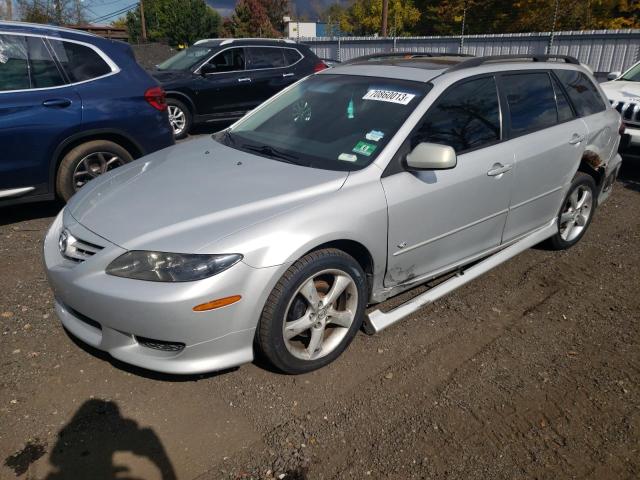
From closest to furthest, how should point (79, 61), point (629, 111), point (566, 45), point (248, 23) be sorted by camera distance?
point (79, 61) → point (629, 111) → point (566, 45) → point (248, 23)

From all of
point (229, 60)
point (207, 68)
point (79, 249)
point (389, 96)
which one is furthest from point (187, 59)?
point (79, 249)

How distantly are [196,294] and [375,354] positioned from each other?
4.20ft

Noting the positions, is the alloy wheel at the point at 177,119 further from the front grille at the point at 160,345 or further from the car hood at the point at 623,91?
the front grille at the point at 160,345

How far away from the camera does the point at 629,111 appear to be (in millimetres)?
7141

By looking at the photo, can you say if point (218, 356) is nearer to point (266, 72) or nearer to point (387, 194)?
point (387, 194)

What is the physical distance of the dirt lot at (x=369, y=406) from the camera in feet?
7.80

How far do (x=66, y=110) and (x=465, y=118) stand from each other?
3.63m

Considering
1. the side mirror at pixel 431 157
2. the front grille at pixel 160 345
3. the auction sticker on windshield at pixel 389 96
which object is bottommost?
the front grille at pixel 160 345

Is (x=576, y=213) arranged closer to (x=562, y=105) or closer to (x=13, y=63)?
(x=562, y=105)

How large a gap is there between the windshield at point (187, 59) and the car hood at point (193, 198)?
22.6 ft

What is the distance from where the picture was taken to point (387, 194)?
9.80 ft

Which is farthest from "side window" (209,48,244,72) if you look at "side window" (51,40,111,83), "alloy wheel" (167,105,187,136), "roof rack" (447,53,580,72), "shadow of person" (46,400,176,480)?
"shadow of person" (46,400,176,480)

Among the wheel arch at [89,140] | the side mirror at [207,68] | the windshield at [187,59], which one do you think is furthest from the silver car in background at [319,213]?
the windshield at [187,59]

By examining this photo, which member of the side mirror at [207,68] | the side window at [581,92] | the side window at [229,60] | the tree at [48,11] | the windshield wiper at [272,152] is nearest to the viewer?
the windshield wiper at [272,152]
